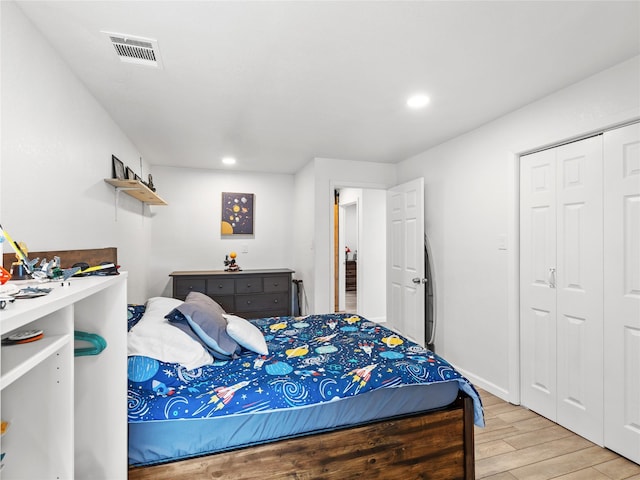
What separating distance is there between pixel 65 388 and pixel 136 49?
5.73 feet

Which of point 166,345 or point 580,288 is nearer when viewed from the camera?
point 166,345

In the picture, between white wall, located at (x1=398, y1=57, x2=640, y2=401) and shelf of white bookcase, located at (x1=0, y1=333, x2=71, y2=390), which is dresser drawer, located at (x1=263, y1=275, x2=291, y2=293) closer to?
white wall, located at (x1=398, y1=57, x2=640, y2=401)

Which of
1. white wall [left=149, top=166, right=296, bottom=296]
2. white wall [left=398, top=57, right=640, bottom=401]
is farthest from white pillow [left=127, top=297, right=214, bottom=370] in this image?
white wall [left=149, top=166, right=296, bottom=296]

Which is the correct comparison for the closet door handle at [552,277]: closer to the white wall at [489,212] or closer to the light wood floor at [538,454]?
the white wall at [489,212]

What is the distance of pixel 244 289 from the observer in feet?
14.4

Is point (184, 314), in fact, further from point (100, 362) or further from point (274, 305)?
point (274, 305)

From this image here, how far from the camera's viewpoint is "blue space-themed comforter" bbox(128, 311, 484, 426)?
4.72 ft

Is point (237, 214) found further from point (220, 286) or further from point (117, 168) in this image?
point (117, 168)

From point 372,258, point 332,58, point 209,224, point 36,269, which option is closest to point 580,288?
point 332,58

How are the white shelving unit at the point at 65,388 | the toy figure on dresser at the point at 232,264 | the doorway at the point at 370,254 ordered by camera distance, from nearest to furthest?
the white shelving unit at the point at 65,388 → the toy figure on dresser at the point at 232,264 → the doorway at the point at 370,254

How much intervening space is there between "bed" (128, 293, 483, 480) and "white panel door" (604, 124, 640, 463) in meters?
1.04

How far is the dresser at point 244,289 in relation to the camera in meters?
4.21

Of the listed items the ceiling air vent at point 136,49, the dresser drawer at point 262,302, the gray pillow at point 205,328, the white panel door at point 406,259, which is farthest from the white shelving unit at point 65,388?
the dresser drawer at point 262,302

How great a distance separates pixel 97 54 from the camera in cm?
187
